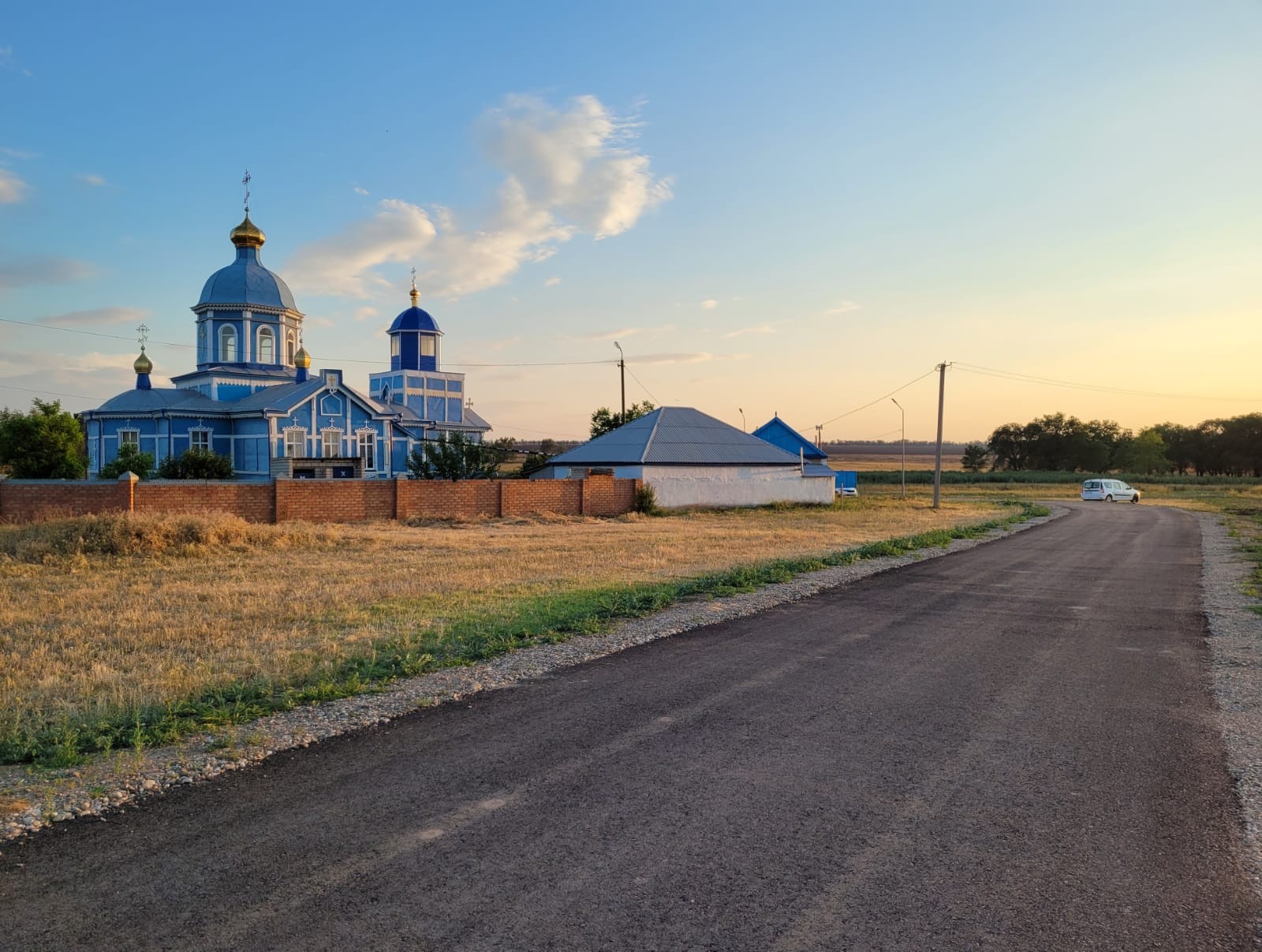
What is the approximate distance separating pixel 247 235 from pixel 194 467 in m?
21.6

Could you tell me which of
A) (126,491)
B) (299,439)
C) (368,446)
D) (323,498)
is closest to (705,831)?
(126,491)

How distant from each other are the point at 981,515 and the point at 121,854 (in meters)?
37.9

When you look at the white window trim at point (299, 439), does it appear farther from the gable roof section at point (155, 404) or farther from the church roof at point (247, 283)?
the church roof at point (247, 283)

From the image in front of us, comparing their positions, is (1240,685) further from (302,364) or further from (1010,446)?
(1010,446)

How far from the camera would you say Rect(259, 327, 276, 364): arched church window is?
170ft

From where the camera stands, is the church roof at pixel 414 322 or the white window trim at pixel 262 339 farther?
the church roof at pixel 414 322

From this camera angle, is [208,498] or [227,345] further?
[227,345]

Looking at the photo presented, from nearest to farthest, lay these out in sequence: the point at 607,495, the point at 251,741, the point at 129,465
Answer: the point at 251,741 < the point at 607,495 < the point at 129,465

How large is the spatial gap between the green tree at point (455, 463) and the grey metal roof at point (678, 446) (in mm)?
5593

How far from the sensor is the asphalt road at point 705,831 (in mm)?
3953

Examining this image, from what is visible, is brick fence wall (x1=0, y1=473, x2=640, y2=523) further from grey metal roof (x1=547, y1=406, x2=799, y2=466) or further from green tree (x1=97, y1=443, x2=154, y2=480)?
green tree (x1=97, y1=443, x2=154, y2=480)

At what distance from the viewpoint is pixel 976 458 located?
132 meters

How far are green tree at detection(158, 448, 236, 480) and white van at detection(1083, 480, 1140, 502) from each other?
50.7m

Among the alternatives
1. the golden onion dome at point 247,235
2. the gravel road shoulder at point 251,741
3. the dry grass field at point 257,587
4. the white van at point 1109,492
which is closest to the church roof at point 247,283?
the golden onion dome at point 247,235
